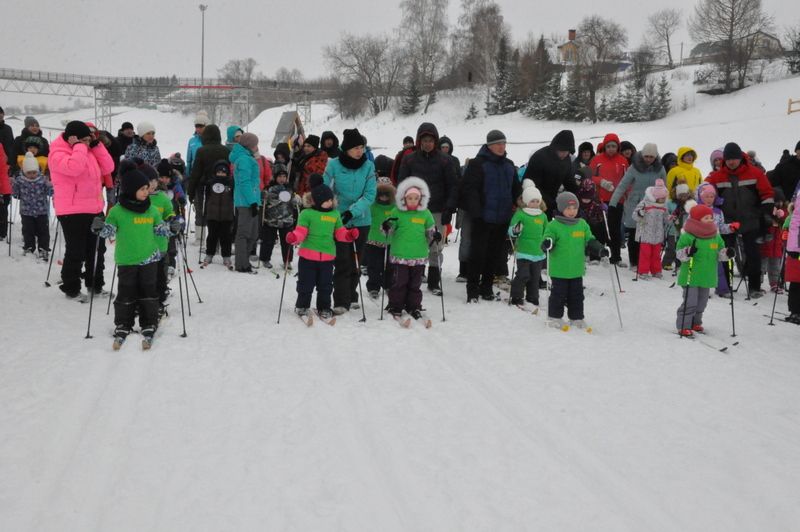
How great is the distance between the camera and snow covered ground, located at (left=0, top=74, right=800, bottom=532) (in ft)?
11.0

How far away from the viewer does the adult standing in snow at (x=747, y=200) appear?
363 inches

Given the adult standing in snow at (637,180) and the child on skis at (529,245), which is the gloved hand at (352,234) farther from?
the adult standing in snow at (637,180)

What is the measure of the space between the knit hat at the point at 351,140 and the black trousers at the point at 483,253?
175 centimetres

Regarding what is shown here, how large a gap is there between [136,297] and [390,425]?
3151 millimetres

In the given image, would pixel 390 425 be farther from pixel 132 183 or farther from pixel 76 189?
pixel 76 189

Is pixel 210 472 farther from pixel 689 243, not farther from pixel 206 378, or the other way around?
pixel 689 243

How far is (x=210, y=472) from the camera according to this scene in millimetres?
3664

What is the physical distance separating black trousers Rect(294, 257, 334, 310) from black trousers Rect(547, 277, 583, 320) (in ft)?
8.10

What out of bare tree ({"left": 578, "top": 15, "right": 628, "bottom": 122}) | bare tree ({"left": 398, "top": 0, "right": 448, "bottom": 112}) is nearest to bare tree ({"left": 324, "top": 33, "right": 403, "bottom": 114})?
bare tree ({"left": 398, "top": 0, "right": 448, "bottom": 112})

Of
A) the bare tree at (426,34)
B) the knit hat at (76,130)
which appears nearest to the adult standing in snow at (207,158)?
the knit hat at (76,130)

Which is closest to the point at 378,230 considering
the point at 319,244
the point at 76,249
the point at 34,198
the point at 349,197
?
the point at 349,197

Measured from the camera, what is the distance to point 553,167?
28.9ft

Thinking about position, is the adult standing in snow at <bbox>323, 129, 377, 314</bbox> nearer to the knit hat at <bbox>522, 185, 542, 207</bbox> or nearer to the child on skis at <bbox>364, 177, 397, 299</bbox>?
the child on skis at <bbox>364, 177, 397, 299</bbox>

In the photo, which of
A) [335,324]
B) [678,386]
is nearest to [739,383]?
[678,386]
